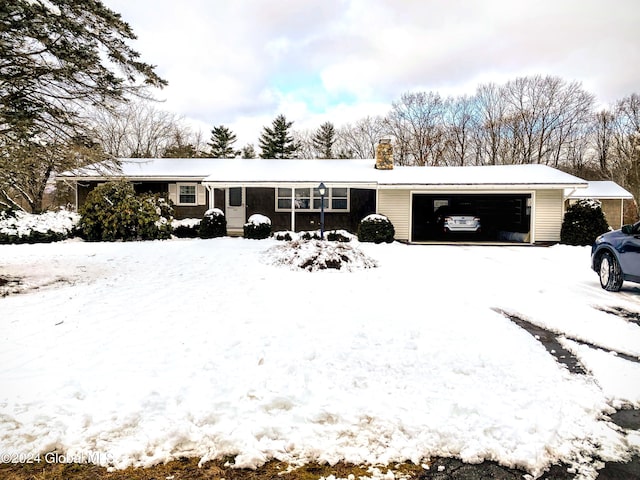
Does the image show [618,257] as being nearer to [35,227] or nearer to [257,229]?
[257,229]

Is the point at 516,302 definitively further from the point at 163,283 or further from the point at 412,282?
the point at 163,283

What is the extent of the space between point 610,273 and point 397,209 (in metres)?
9.24

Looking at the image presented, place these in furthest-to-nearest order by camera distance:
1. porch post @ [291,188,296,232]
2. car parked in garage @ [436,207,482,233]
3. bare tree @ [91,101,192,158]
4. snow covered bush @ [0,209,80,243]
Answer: bare tree @ [91,101,192,158] < porch post @ [291,188,296,232] < car parked in garage @ [436,207,482,233] < snow covered bush @ [0,209,80,243]

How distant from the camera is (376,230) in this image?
575 inches

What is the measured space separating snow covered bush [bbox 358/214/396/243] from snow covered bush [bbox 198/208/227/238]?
5.91 metres

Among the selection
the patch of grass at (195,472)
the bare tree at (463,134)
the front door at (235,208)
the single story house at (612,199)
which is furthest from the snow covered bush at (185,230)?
the bare tree at (463,134)

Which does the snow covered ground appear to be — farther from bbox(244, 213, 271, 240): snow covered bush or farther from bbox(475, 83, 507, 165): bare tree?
bbox(475, 83, 507, 165): bare tree

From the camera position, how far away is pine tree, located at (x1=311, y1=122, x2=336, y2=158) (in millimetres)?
40250

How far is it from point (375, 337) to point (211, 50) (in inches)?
488

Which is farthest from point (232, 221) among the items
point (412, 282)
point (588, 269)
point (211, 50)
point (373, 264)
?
point (588, 269)

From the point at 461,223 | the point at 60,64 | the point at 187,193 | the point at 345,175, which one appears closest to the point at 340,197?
the point at 345,175

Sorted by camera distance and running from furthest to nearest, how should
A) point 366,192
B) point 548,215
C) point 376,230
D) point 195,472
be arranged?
1. point 366,192
2. point 548,215
3. point 376,230
4. point 195,472

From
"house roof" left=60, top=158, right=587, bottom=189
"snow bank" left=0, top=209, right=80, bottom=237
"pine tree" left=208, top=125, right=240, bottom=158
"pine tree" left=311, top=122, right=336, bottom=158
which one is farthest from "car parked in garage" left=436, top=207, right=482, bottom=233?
"pine tree" left=208, top=125, right=240, bottom=158

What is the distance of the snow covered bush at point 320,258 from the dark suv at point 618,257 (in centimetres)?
465
